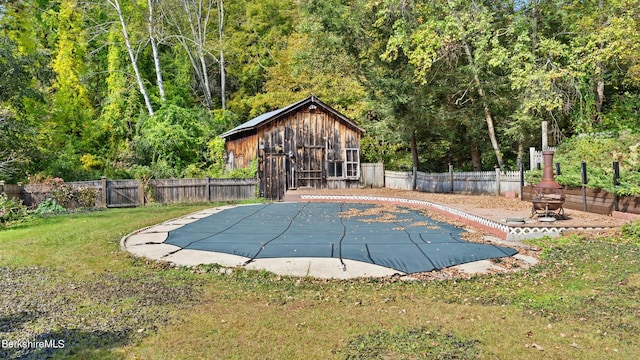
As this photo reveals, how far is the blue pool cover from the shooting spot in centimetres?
687

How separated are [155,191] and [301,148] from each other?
6.98m

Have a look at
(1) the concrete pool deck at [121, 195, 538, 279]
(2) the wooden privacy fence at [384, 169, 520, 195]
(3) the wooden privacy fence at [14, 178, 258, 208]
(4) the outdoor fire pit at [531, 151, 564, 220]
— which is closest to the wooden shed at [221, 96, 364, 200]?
(3) the wooden privacy fence at [14, 178, 258, 208]

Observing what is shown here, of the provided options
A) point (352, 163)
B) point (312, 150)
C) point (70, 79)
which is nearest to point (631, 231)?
point (352, 163)

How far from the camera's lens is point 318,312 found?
464cm

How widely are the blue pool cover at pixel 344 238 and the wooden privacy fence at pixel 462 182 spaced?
5.01 meters

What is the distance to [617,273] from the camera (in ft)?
19.1

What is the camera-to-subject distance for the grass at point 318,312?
369cm

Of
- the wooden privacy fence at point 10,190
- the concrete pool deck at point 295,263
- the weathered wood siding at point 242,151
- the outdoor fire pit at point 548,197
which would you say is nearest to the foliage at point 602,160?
the outdoor fire pit at point 548,197

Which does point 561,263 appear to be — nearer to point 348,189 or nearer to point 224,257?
point 224,257

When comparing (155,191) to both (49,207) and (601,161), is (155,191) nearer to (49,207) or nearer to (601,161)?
(49,207)

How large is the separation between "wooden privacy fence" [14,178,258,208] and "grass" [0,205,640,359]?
10457mm

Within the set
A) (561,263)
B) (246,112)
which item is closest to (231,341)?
(561,263)

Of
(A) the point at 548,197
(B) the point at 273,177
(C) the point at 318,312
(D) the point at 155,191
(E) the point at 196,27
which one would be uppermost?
(E) the point at 196,27

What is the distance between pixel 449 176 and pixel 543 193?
34.2 feet
